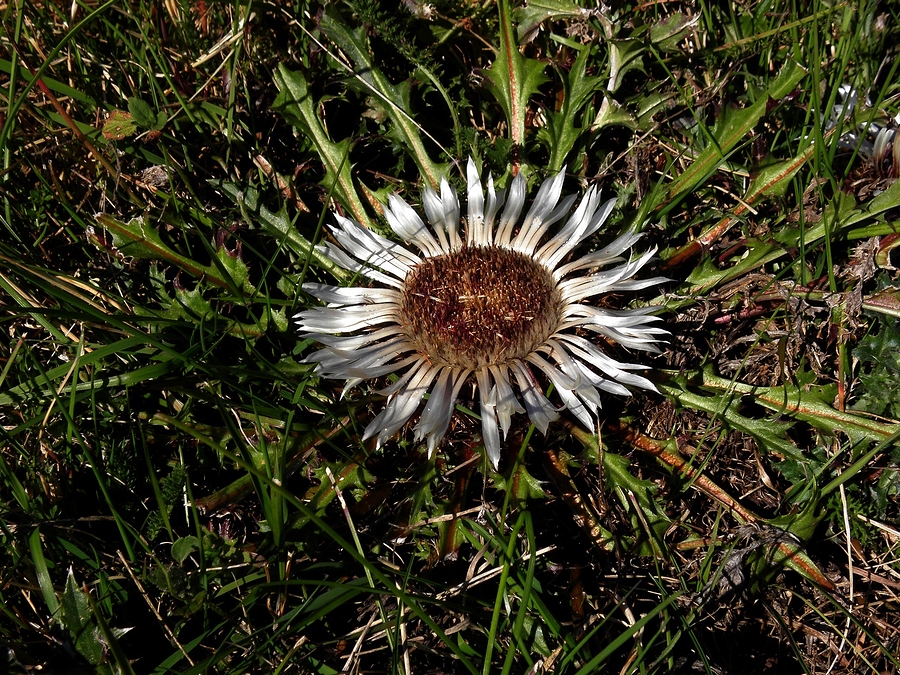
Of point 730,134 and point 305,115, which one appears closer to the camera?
point 730,134

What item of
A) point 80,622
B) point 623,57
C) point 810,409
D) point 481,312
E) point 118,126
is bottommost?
point 810,409

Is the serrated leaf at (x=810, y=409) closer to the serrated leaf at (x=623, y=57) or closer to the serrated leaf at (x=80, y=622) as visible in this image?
the serrated leaf at (x=623, y=57)

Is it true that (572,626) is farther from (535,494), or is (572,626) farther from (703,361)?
(703,361)

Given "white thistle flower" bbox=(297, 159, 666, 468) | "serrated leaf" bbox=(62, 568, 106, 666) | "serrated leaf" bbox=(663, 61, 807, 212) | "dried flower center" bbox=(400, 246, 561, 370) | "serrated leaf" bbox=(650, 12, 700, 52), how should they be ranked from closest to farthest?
"serrated leaf" bbox=(62, 568, 106, 666)
"white thistle flower" bbox=(297, 159, 666, 468)
"dried flower center" bbox=(400, 246, 561, 370)
"serrated leaf" bbox=(663, 61, 807, 212)
"serrated leaf" bbox=(650, 12, 700, 52)

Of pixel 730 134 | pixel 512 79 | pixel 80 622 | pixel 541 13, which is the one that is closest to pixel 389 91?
pixel 512 79

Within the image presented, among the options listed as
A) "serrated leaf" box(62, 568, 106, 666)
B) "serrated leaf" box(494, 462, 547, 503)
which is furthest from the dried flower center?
"serrated leaf" box(62, 568, 106, 666)

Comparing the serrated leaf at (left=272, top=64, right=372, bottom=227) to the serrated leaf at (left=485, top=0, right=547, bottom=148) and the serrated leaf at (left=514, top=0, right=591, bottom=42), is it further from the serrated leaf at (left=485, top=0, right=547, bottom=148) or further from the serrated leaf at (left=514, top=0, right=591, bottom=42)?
the serrated leaf at (left=514, top=0, right=591, bottom=42)

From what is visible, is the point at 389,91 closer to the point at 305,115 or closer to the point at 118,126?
the point at 305,115

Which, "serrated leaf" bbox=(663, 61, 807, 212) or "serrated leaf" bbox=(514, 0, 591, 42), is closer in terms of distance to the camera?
"serrated leaf" bbox=(663, 61, 807, 212)
